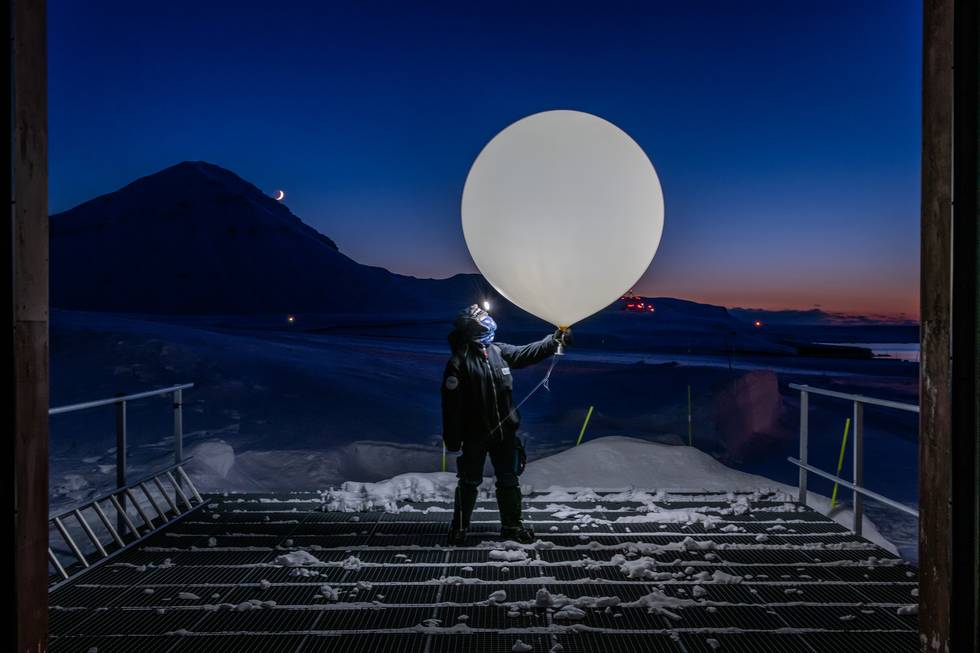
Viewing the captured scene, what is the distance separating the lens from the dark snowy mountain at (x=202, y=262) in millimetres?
138250

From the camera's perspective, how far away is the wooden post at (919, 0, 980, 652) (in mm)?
2109

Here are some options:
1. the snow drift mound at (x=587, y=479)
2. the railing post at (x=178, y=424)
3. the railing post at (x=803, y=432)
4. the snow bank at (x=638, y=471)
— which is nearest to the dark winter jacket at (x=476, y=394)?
the snow drift mound at (x=587, y=479)

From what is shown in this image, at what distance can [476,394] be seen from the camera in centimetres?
544

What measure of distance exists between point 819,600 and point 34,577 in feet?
14.7

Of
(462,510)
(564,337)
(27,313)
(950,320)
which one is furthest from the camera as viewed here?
(462,510)

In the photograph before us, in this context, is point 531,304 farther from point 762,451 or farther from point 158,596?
point 762,451

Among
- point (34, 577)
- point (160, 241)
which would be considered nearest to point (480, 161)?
point (34, 577)

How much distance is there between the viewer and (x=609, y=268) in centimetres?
450

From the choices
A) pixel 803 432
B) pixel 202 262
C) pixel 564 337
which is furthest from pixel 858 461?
pixel 202 262

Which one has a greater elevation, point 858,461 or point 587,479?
point 858,461

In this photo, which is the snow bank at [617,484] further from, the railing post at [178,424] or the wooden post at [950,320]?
the wooden post at [950,320]

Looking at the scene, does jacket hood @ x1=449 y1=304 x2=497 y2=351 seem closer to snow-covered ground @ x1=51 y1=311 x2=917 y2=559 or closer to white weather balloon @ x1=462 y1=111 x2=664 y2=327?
white weather balloon @ x1=462 y1=111 x2=664 y2=327

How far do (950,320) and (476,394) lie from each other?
3742 mm

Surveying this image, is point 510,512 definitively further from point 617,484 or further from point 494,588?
point 617,484
